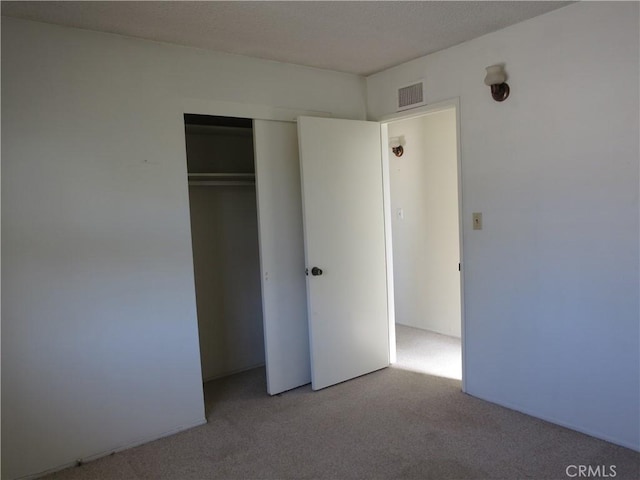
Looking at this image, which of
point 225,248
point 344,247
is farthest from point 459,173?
point 225,248

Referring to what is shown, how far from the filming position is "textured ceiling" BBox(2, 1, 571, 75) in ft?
7.26

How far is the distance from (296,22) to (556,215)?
5.92 ft

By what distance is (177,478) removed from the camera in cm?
229

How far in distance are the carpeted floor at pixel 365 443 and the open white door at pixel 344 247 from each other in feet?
0.94

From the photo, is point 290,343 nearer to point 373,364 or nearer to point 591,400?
point 373,364

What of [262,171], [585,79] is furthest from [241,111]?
[585,79]

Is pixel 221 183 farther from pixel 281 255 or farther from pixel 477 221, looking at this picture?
pixel 477 221

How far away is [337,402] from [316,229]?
47.2 inches

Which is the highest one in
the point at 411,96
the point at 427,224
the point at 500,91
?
the point at 411,96

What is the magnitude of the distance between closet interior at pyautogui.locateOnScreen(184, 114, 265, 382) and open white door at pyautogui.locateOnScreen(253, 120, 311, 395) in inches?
16.0

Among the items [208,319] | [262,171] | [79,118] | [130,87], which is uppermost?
[130,87]

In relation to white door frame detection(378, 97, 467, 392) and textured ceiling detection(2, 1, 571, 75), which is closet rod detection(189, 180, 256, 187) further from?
white door frame detection(378, 97, 467, 392)

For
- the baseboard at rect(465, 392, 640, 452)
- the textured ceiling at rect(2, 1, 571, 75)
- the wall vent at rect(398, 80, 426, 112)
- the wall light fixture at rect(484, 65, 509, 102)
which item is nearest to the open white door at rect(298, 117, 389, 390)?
the wall vent at rect(398, 80, 426, 112)

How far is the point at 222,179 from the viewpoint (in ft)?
11.5
